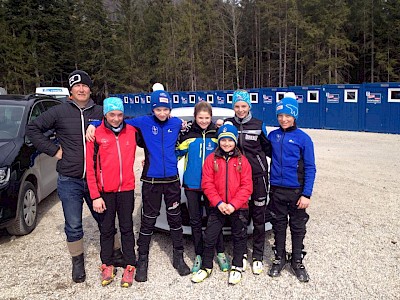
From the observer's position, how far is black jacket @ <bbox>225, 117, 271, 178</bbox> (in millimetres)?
3341

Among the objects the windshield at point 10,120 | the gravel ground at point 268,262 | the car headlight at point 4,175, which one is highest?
the windshield at point 10,120

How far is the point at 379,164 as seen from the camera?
7.85 m

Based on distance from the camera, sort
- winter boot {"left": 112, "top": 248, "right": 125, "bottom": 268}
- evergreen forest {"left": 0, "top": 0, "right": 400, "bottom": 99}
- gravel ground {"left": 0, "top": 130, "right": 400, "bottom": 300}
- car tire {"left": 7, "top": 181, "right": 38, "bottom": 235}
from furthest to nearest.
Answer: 1. evergreen forest {"left": 0, "top": 0, "right": 400, "bottom": 99}
2. car tire {"left": 7, "top": 181, "right": 38, "bottom": 235}
3. winter boot {"left": 112, "top": 248, "right": 125, "bottom": 268}
4. gravel ground {"left": 0, "top": 130, "right": 400, "bottom": 300}

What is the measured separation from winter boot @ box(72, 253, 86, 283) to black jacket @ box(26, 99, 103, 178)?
0.81m

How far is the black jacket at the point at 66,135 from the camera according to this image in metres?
3.12

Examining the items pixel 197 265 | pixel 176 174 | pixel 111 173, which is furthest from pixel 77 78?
pixel 197 265

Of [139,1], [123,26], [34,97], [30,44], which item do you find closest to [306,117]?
[34,97]

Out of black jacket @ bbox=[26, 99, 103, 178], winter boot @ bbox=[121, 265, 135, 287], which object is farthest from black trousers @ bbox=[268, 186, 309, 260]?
black jacket @ bbox=[26, 99, 103, 178]

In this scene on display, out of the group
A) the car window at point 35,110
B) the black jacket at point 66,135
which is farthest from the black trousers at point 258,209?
the car window at point 35,110

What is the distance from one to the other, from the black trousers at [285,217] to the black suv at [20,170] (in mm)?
2936

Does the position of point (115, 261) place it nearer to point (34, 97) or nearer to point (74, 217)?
point (74, 217)

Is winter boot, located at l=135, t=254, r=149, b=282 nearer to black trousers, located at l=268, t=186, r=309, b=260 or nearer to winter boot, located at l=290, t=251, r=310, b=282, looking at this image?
black trousers, located at l=268, t=186, r=309, b=260

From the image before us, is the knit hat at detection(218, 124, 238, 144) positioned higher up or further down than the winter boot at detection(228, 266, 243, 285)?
higher up

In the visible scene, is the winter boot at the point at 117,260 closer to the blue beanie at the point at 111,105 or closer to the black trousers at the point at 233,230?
the black trousers at the point at 233,230
